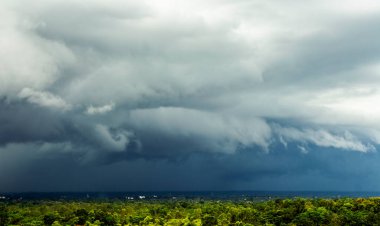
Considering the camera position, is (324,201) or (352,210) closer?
(352,210)

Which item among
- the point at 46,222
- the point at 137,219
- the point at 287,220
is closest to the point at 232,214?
the point at 287,220

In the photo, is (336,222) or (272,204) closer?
(336,222)

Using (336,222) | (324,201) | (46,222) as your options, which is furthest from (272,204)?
(46,222)

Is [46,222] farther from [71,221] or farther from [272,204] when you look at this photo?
[272,204]

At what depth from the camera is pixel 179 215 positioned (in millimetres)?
146375

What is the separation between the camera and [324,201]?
504ft

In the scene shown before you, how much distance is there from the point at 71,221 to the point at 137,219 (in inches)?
746

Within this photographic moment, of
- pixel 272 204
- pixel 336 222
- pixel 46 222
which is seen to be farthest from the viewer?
pixel 272 204

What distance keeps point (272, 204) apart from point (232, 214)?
2423 centimetres

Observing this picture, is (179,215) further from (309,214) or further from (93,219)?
(309,214)

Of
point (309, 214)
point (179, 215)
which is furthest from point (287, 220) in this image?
point (179, 215)

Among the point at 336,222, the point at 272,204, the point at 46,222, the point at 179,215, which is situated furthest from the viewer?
the point at 272,204

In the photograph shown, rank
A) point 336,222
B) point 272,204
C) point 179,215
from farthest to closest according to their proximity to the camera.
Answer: point 272,204, point 179,215, point 336,222

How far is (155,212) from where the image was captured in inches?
6407
